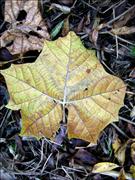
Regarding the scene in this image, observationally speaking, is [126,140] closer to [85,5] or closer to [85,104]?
[85,104]

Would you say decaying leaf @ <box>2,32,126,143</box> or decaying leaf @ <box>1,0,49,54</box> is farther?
decaying leaf @ <box>1,0,49,54</box>

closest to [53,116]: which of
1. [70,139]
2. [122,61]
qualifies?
[70,139]

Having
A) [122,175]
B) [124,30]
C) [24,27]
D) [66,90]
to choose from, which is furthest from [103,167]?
[24,27]

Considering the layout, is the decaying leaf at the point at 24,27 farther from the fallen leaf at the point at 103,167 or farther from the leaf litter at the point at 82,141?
the fallen leaf at the point at 103,167

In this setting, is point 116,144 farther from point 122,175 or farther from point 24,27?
point 24,27

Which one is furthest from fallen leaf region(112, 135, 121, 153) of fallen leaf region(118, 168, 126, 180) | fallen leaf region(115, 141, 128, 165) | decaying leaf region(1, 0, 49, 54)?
decaying leaf region(1, 0, 49, 54)

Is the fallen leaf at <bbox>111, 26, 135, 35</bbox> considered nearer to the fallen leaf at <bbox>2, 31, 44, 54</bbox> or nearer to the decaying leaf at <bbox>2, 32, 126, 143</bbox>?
the decaying leaf at <bbox>2, 32, 126, 143</bbox>
